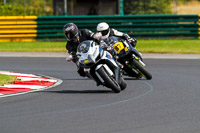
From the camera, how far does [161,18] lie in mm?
24172

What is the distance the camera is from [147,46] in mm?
22078

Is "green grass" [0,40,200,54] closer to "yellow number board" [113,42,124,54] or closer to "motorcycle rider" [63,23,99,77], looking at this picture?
"yellow number board" [113,42,124,54]

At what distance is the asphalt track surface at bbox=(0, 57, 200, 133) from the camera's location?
6918 mm

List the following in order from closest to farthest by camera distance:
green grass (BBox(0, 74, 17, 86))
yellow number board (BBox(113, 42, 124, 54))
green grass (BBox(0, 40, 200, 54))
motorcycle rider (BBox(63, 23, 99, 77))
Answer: motorcycle rider (BBox(63, 23, 99, 77)) → green grass (BBox(0, 74, 17, 86)) → yellow number board (BBox(113, 42, 124, 54)) → green grass (BBox(0, 40, 200, 54))

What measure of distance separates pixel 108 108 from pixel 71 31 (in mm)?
2680

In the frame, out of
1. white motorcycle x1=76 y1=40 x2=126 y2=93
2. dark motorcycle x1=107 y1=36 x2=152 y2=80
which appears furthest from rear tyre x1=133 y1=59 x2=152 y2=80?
white motorcycle x1=76 y1=40 x2=126 y2=93

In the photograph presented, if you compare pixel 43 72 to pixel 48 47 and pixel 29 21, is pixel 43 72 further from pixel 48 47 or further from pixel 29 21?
pixel 29 21

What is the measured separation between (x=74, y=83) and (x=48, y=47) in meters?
10.5

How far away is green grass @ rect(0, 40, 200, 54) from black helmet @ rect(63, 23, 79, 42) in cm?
941

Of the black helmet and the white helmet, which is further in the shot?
the white helmet

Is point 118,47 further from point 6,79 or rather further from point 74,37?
point 6,79

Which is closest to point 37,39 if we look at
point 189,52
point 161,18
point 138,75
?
point 161,18

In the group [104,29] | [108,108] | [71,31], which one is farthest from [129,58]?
[108,108]

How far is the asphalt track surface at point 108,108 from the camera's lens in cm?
692
